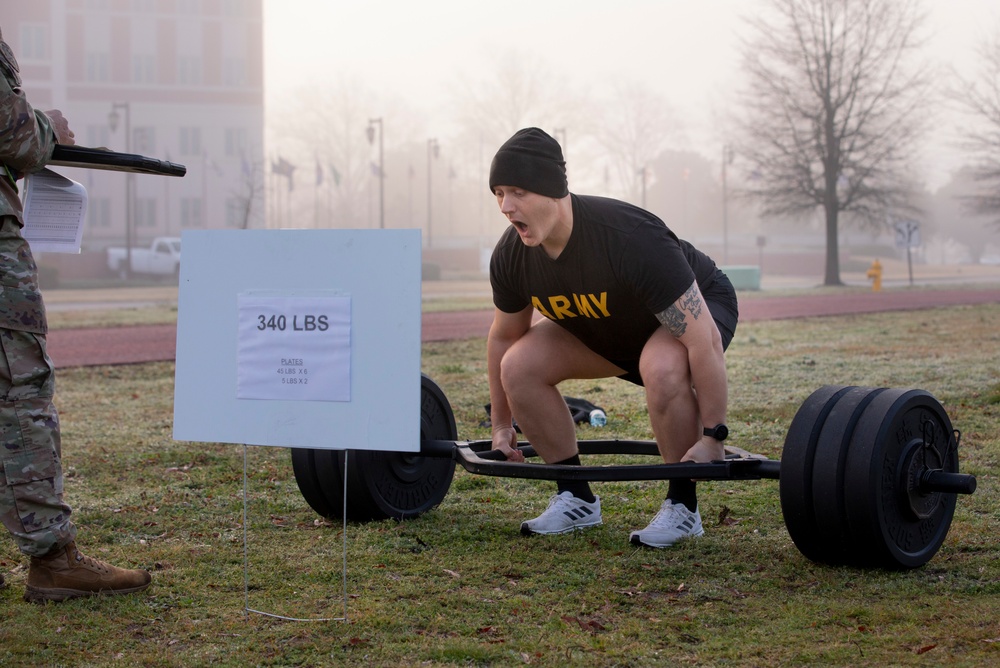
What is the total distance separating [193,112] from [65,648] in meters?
73.2

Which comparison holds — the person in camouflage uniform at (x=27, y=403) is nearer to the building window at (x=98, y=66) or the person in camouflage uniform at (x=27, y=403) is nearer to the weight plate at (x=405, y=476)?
the weight plate at (x=405, y=476)

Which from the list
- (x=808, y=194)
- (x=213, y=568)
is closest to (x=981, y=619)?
(x=213, y=568)

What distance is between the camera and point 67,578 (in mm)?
3438

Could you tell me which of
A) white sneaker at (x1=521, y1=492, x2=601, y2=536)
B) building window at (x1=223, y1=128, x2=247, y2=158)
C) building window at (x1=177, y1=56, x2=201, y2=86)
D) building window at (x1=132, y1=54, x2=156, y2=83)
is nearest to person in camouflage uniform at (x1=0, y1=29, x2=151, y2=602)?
white sneaker at (x1=521, y1=492, x2=601, y2=536)

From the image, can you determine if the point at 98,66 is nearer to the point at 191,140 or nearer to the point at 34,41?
the point at 34,41

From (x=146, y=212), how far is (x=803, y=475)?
231 feet

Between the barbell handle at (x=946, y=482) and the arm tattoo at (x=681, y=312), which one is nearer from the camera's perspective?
the barbell handle at (x=946, y=482)

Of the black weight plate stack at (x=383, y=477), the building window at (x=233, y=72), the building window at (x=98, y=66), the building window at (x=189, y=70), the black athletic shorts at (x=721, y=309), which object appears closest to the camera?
the black athletic shorts at (x=721, y=309)

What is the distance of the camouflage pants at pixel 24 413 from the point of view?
3.28 meters

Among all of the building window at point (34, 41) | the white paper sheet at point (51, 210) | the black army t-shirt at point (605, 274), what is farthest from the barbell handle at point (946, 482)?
the building window at point (34, 41)

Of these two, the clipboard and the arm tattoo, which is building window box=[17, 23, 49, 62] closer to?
the clipboard

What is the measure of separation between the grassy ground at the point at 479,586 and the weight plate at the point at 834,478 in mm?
126

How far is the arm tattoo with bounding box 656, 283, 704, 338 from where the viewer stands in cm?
375

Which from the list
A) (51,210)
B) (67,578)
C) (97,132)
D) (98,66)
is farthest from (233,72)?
(67,578)
